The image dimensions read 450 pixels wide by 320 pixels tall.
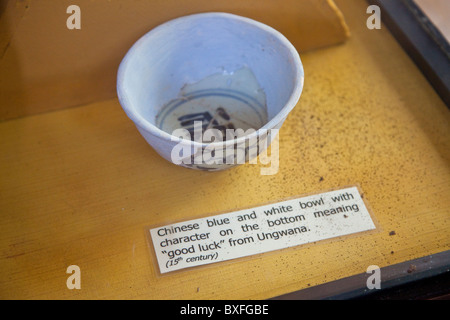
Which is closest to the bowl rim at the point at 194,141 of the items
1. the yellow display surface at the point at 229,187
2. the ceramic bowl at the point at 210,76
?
the ceramic bowl at the point at 210,76

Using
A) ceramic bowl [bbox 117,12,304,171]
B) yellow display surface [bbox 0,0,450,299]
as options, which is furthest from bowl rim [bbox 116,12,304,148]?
yellow display surface [bbox 0,0,450,299]

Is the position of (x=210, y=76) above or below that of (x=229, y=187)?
above

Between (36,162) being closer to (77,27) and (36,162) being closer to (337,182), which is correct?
(77,27)

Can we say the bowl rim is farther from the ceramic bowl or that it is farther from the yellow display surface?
the yellow display surface

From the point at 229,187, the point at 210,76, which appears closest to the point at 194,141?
the point at 229,187

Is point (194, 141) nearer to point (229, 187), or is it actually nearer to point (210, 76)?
point (229, 187)
